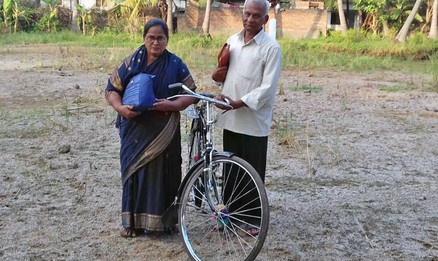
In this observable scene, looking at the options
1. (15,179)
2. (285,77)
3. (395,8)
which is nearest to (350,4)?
(395,8)

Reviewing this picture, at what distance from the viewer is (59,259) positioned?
349 cm

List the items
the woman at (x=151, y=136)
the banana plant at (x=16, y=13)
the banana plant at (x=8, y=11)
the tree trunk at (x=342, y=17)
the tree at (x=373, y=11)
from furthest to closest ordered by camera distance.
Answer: the banana plant at (x=16, y=13) → the banana plant at (x=8, y=11) → the tree trunk at (x=342, y=17) → the tree at (x=373, y=11) → the woman at (x=151, y=136)

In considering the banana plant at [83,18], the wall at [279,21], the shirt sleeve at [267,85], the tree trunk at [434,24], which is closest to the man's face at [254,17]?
the shirt sleeve at [267,85]

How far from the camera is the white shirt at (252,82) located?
354 centimetres

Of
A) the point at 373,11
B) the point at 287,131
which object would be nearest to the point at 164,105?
the point at 287,131

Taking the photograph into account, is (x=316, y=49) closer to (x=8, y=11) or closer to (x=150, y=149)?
(x=8, y=11)

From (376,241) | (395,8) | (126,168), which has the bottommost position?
(376,241)

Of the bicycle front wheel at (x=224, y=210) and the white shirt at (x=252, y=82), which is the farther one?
the white shirt at (x=252, y=82)

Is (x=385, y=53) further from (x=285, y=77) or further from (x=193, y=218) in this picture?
(x=193, y=218)

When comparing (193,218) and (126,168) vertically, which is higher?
(126,168)

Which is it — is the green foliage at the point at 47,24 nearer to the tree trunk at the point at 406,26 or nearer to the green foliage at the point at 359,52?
the green foliage at the point at 359,52

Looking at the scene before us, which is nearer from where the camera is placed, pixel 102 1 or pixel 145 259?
pixel 145 259

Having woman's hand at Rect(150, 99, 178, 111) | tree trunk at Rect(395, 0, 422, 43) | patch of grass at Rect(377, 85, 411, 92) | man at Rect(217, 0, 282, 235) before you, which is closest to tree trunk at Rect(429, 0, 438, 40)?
tree trunk at Rect(395, 0, 422, 43)

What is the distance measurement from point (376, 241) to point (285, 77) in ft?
33.1
